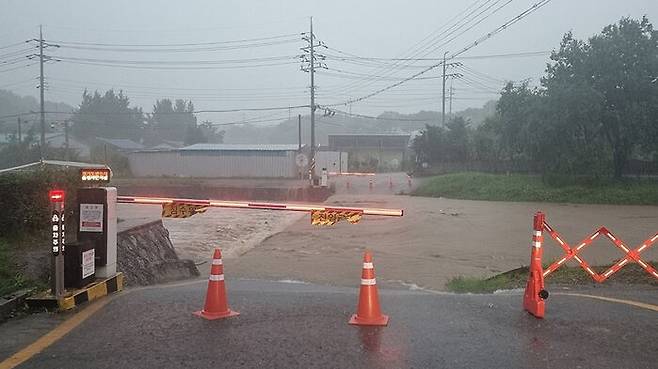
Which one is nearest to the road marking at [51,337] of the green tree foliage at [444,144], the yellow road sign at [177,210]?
the yellow road sign at [177,210]

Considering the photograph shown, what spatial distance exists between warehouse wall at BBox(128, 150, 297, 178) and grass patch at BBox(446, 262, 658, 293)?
46375 millimetres

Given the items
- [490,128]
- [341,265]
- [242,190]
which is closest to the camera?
[341,265]

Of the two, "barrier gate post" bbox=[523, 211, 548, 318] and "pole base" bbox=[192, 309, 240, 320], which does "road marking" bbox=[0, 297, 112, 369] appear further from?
"barrier gate post" bbox=[523, 211, 548, 318]

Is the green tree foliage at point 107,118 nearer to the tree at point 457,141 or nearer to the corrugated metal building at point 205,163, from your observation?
the corrugated metal building at point 205,163

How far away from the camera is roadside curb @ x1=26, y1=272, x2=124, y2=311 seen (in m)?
6.58

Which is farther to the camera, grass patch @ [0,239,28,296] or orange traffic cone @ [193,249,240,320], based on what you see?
grass patch @ [0,239,28,296]

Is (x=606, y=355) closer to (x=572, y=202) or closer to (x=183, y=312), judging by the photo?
(x=183, y=312)

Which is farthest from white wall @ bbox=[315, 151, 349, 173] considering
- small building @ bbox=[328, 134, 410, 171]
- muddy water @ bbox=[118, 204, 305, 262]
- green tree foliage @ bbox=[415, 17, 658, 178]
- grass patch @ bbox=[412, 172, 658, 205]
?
muddy water @ bbox=[118, 204, 305, 262]

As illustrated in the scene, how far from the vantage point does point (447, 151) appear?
187 feet

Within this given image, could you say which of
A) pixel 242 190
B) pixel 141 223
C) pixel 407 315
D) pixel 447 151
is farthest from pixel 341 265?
pixel 447 151

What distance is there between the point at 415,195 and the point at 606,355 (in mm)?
37438

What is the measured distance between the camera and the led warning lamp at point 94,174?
7.33 metres

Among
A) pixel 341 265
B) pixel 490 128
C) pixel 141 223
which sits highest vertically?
pixel 490 128

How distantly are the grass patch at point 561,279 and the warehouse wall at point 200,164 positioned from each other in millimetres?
46375
